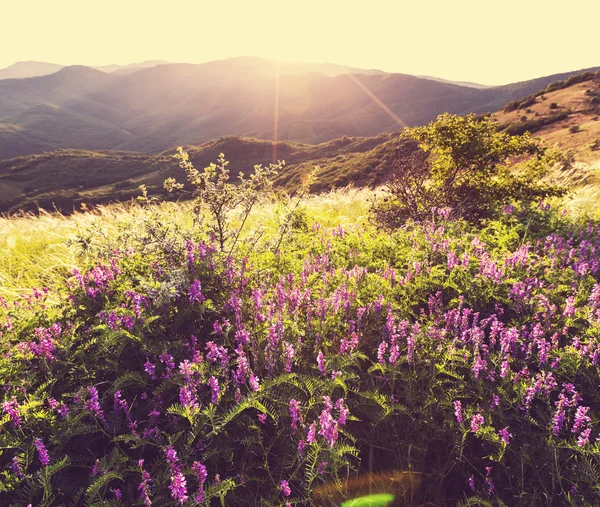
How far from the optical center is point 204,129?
19425 centimetres

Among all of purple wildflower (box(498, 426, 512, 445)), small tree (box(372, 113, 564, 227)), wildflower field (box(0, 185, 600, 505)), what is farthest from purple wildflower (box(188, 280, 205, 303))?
small tree (box(372, 113, 564, 227))

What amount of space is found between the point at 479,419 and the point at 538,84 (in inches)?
8078

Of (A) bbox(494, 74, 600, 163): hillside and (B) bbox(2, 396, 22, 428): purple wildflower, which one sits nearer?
(B) bbox(2, 396, 22, 428): purple wildflower

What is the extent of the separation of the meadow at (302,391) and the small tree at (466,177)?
331 centimetres

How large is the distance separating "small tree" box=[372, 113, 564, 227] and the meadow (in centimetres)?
331

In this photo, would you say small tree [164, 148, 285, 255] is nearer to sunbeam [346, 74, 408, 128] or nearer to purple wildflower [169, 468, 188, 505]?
purple wildflower [169, 468, 188, 505]

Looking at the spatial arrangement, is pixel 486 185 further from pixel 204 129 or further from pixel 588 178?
pixel 204 129

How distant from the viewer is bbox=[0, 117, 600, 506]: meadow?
6.26 ft

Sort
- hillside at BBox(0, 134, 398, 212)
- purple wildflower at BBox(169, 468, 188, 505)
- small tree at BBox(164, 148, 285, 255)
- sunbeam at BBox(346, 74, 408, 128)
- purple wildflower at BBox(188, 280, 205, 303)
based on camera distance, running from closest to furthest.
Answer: purple wildflower at BBox(169, 468, 188, 505)
purple wildflower at BBox(188, 280, 205, 303)
small tree at BBox(164, 148, 285, 255)
hillside at BBox(0, 134, 398, 212)
sunbeam at BBox(346, 74, 408, 128)

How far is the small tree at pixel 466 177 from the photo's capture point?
682cm

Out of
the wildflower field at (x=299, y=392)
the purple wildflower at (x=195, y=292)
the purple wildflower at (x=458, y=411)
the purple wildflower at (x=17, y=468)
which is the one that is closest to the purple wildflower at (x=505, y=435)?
the wildflower field at (x=299, y=392)

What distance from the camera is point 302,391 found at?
237 cm

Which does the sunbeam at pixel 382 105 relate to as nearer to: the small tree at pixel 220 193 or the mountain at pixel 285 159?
the mountain at pixel 285 159

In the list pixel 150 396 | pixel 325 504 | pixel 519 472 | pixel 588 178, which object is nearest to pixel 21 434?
pixel 150 396
